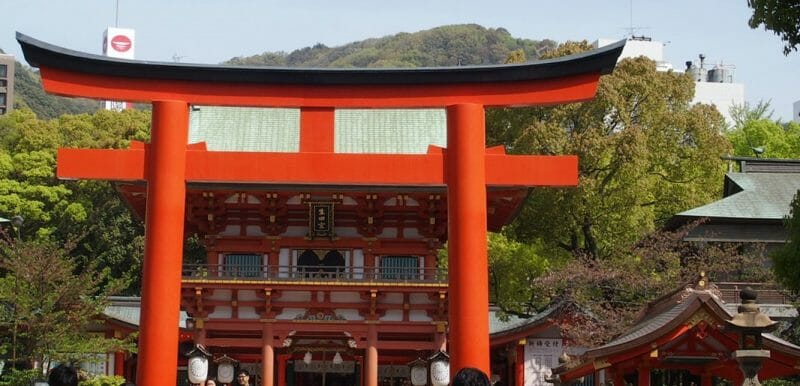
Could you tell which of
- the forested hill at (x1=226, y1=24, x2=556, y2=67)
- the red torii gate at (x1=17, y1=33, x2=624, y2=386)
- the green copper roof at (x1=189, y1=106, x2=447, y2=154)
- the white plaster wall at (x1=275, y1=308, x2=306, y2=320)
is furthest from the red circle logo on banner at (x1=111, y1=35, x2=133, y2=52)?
the red torii gate at (x1=17, y1=33, x2=624, y2=386)

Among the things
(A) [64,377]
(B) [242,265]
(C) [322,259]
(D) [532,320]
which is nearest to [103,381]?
(B) [242,265]

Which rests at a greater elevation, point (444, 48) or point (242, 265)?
point (444, 48)

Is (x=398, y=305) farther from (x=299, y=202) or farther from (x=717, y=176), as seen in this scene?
(x=717, y=176)

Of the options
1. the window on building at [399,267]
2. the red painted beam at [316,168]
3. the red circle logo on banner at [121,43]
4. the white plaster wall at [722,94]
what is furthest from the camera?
the red circle logo on banner at [121,43]

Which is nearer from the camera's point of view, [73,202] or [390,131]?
[390,131]

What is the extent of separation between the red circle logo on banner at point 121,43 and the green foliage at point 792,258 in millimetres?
105292

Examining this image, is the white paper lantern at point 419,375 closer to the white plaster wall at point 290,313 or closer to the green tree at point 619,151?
the white plaster wall at point 290,313

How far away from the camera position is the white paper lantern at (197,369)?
25969mm

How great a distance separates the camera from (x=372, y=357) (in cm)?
2750

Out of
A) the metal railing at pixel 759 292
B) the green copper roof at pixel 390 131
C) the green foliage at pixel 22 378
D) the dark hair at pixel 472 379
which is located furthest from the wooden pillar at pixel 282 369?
the dark hair at pixel 472 379

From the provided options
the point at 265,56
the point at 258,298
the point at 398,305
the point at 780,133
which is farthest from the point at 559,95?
the point at 265,56

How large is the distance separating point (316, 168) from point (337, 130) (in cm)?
914

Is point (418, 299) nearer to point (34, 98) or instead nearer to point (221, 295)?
point (221, 295)

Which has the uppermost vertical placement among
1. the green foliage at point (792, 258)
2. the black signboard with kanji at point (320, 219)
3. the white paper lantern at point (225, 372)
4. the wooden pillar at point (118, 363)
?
the black signboard with kanji at point (320, 219)
